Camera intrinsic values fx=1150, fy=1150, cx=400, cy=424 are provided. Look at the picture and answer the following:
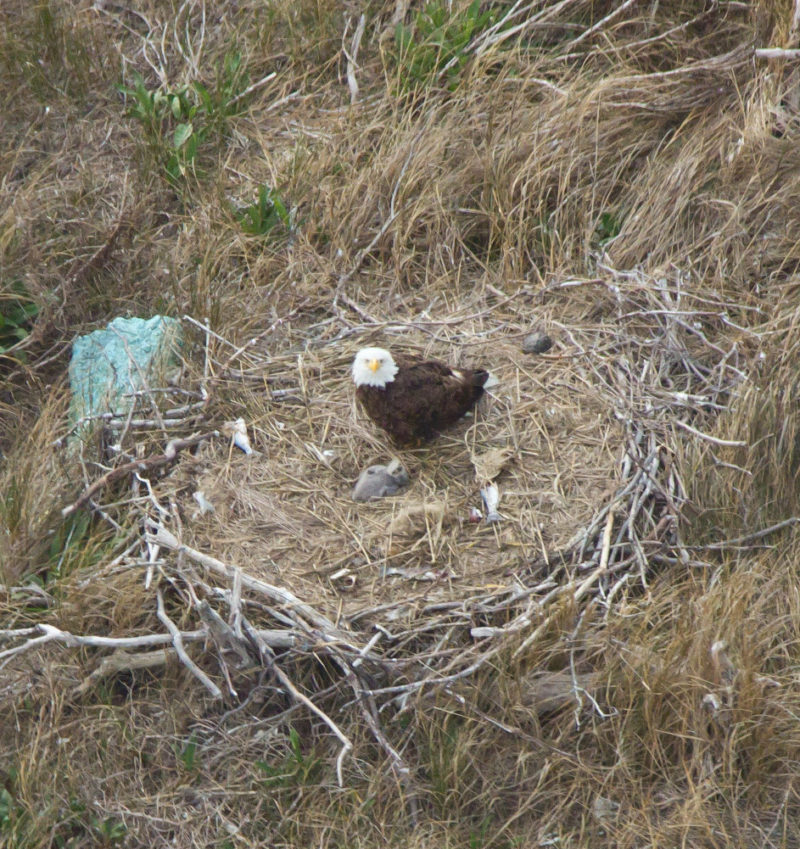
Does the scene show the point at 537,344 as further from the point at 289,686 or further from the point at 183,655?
the point at 183,655

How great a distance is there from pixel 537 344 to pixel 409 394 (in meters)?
0.69

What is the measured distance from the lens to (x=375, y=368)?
4258 millimetres

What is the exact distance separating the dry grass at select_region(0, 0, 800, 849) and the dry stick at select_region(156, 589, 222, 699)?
3 cm

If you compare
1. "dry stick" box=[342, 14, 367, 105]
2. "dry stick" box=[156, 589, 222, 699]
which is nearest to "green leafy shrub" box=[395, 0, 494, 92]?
"dry stick" box=[342, 14, 367, 105]

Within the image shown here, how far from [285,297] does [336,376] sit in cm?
56

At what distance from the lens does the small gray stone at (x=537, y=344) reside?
463 cm

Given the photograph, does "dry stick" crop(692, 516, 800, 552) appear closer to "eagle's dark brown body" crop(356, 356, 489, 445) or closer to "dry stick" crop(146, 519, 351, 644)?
"eagle's dark brown body" crop(356, 356, 489, 445)

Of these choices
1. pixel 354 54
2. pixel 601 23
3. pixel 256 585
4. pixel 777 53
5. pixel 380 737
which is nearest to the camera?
pixel 380 737

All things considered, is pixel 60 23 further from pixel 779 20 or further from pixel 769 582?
pixel 769 582

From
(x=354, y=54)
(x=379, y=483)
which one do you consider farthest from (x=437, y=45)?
(x=379, y=483)

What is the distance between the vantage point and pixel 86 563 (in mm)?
4000

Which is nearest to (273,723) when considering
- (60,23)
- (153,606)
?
(153,606)

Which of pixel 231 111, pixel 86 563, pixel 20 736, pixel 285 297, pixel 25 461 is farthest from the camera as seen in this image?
pixel 231 111

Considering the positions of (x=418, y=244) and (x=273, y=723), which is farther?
(x=418, y=244)
